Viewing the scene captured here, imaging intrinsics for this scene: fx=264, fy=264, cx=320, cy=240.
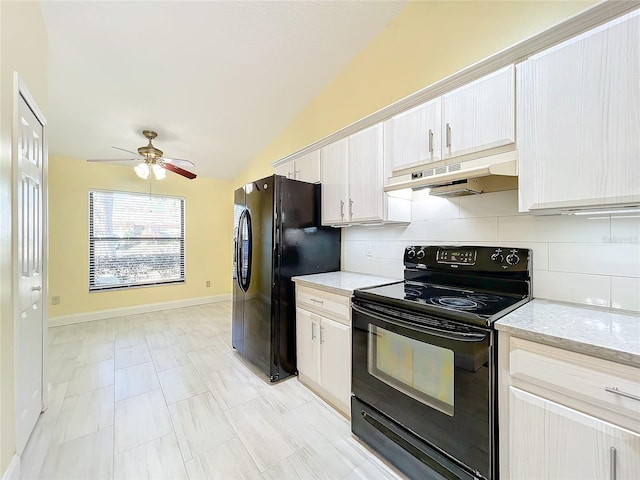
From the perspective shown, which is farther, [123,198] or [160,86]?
[123,198]

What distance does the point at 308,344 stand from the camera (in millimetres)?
2254

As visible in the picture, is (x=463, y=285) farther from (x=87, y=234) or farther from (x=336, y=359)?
(x=87, y=234)

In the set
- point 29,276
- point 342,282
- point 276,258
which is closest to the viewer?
point 29,276

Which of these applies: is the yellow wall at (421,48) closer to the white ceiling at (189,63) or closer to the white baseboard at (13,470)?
the white ceiling at (189,63)

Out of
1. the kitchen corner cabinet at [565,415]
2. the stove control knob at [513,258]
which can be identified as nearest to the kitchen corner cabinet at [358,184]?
the stove control knob at [513,258]

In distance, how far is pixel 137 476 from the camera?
1.45 metres

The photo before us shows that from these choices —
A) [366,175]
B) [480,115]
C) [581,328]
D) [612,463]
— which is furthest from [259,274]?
[612,463]

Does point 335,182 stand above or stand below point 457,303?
above

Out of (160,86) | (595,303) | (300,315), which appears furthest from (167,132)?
(595,303)

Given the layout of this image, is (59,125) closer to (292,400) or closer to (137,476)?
(137,476)

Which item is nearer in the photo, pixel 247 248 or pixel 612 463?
pixel 612 463

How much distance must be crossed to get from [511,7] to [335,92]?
5.45 ft

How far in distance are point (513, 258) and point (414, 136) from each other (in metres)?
1.00

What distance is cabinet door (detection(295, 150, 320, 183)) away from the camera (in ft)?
8.81
